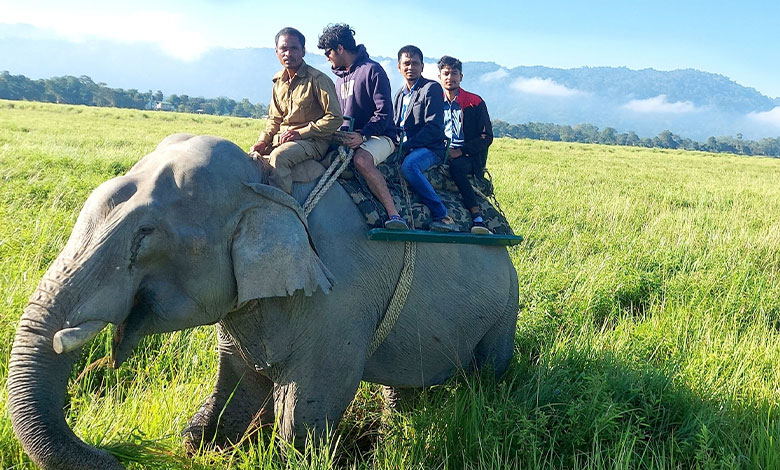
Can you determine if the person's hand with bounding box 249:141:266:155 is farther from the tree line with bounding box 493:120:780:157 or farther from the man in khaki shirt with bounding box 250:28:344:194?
the tree line with bounding box 493:120:780:157

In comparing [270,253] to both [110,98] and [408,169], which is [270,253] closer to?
[408,169]

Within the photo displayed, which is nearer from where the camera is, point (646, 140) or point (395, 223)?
point (395, 223)

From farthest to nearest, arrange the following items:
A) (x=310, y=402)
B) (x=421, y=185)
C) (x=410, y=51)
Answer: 1. (x=410, y=51)
2. (x=421, y=185)
3. (x=310, y=402)

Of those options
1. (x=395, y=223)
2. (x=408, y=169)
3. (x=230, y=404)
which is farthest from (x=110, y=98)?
(x=395, y=223)

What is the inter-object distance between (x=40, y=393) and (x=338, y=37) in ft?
8.38

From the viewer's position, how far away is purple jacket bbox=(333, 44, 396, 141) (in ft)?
12.2

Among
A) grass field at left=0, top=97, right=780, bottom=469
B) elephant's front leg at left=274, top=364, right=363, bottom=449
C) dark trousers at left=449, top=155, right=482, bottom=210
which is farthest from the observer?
dark trousers at left=449, top=155, right=482, bottom=210

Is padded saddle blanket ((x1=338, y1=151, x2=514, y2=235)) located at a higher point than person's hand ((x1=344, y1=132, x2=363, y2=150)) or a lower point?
lower

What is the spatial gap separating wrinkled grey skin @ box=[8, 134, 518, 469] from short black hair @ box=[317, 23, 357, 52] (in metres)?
1.08

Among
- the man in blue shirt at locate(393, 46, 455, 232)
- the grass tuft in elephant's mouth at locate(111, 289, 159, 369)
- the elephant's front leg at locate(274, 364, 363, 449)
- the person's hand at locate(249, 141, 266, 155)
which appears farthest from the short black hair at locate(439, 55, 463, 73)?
the grass tuft in elephant's mouth at locate(111, 289, 159, 369)

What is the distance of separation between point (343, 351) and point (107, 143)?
18909mm

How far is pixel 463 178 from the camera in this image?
13.3 feet

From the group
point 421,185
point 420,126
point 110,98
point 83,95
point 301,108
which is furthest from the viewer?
point 110,98

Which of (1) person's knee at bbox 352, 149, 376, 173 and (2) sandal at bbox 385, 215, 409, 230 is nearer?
(2) sandal at bbox 385, 215, 409, 230
